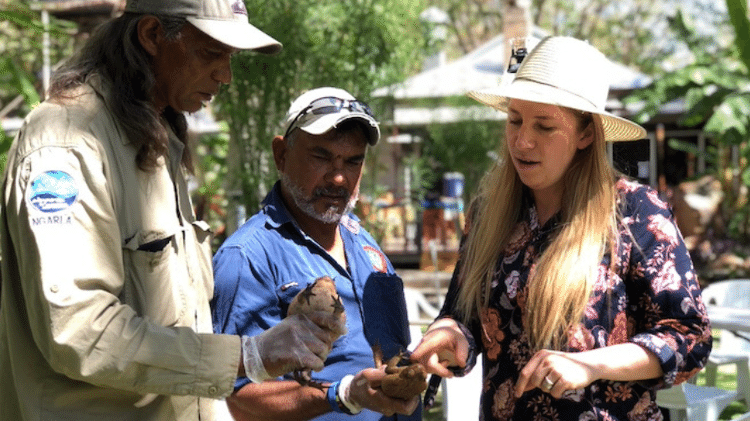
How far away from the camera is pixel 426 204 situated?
15.8 metres

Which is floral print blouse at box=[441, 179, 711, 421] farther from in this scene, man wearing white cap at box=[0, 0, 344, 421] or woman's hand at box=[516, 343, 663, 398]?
man wearing white cap at box=[0, 0, 344, 421]

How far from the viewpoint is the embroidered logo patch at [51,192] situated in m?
1.77

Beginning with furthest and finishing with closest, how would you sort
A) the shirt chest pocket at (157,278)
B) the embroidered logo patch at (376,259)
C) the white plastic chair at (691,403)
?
the white plastic chair at (691,403) → the embroidered logo patch at (376,259) → the shirt chest pocket at (157,278)

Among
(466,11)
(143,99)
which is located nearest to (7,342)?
(143,99)

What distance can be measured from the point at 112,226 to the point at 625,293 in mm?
1245

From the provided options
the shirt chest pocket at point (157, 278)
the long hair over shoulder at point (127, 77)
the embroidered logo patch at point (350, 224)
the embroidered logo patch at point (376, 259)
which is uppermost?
the long hair over shoulder at point (127, 77)

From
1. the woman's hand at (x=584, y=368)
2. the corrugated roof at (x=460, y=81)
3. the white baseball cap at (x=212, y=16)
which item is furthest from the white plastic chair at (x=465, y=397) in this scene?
the corrugated roof at (x=460, y=81)

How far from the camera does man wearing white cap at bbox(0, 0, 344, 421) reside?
5.86ft

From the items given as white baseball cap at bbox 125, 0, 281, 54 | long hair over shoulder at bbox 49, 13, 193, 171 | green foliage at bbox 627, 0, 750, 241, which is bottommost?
green foliage at bbox 627, 0, 750, 241

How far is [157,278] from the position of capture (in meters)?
2.00

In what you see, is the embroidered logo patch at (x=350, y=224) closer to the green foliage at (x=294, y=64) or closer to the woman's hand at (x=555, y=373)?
the woman's hand at (x=555, y=373)

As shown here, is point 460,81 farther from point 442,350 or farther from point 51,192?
point 51,192

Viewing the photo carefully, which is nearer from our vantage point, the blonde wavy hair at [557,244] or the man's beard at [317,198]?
the blonde wavy hair at [557,244]

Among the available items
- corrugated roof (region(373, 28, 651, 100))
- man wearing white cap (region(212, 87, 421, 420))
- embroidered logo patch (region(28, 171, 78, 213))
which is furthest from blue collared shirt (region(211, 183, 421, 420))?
corrugated roof (region(373, 28, 651, 100))
